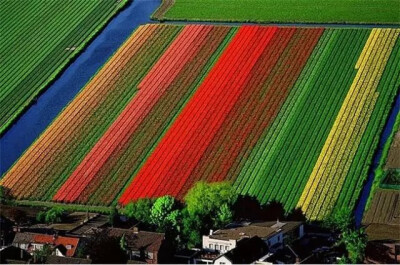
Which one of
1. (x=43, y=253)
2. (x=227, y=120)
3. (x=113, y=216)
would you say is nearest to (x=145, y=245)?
(x=113, y=216)

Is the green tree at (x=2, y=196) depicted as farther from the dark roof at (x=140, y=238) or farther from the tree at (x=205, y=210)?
the tree at (x=205, y=210)

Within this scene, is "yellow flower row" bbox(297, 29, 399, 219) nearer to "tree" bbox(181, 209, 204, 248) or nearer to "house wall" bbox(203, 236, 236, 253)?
"tree" bbox(181, 209, 204, 248)

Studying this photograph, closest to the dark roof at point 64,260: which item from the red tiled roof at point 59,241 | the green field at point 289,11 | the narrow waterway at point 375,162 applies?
the red tiled roof at point 59,241

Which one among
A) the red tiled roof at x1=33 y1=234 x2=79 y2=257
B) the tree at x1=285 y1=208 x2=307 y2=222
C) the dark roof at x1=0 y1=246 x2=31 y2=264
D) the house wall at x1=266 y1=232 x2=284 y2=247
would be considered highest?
the tree at x1=285 y1=208 x2=307 y2=222

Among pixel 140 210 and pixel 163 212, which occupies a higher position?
pixel 163 212

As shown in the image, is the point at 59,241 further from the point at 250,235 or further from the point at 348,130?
the point at 348,130

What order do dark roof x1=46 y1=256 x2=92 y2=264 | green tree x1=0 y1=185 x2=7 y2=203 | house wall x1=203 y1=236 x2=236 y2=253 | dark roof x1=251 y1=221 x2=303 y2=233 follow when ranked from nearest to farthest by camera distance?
dark roof x1=46 y1=256 x2=92 y2=264, house wall x1=203 y1=236 x2=236 y2=253, dark roof x1=251 y1=221 x2=303 y2=233, green tree x1=0 y1=185 x2=7 y2=203

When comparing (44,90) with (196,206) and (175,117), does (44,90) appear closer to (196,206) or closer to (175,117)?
(175,117)

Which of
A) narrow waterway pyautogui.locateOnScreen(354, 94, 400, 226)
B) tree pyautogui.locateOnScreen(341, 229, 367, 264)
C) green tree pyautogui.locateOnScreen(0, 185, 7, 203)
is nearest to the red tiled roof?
green tree pyautogui.locateOnScreen(0, 185, 7, 203)
